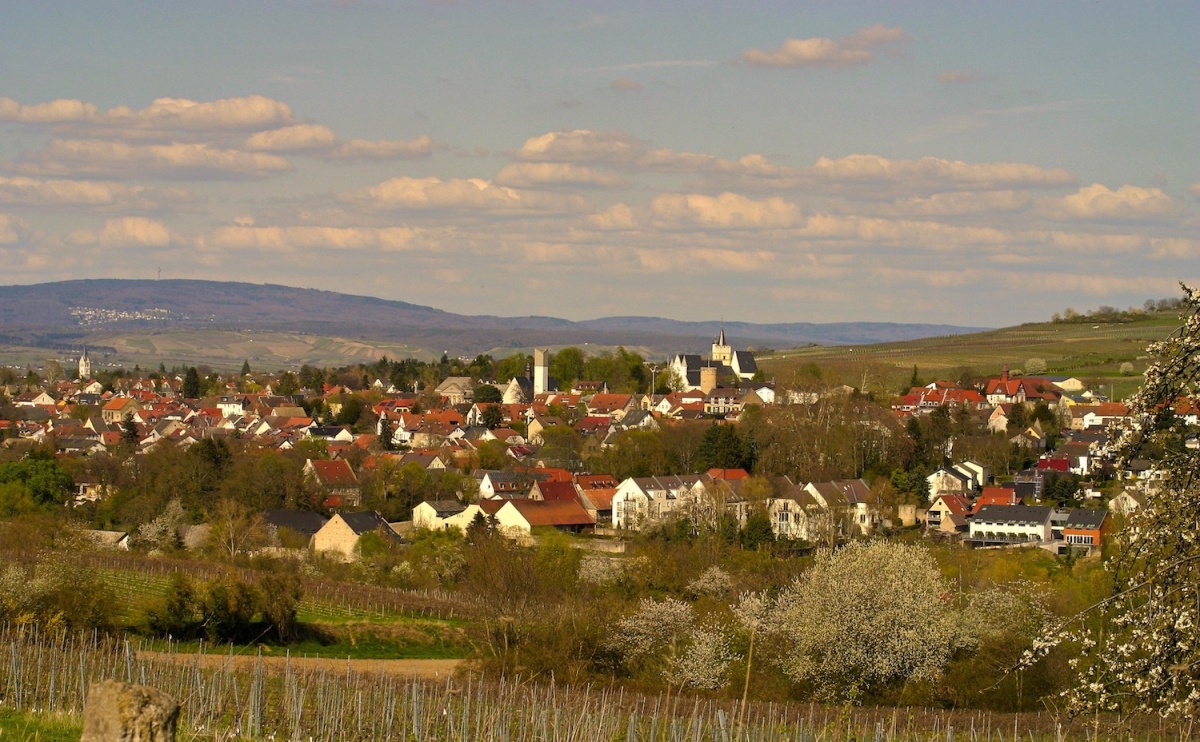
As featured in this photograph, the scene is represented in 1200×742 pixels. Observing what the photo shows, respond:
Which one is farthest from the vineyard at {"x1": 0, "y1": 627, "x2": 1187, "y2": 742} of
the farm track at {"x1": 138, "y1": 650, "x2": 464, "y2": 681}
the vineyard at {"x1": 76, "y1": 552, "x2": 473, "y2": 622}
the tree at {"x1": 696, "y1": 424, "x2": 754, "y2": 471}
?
the tree at {"x1": 696, "y1": 424, "x2": 754, "y2": 471}

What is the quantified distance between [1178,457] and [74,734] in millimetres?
10067

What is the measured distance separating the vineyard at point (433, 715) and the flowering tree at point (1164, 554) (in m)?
5.13

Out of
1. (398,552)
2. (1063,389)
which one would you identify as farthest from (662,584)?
(1063,389)

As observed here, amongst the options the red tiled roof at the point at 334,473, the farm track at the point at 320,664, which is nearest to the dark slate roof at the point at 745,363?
the red tiled roof at the point at 334,473

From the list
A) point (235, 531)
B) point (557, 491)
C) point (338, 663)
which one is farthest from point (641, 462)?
point (338, 663)

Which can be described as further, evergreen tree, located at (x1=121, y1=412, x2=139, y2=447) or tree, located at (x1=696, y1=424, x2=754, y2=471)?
evergreen tree, located at (x1=121, y1=412, x2=139, y2=447)

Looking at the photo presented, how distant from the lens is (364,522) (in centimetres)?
5400

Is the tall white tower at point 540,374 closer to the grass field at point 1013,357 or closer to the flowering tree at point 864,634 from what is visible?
the grass field at point 1013,357

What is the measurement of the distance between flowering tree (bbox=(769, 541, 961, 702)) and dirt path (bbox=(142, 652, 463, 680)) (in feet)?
22.3

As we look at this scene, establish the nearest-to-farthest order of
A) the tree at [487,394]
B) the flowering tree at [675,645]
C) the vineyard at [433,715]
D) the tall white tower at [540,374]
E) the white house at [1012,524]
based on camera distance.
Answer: the vineyard at [433,715], the flowering tree at [675,645], the white house at [1012,524], the tree at [487,394], the tall white tower at [540,374]

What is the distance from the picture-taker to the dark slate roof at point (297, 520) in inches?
2141

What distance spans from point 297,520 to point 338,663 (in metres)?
28.5

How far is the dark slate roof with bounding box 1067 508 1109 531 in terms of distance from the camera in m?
50.0

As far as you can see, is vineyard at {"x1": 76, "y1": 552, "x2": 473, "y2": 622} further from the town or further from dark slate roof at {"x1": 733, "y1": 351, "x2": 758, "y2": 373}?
dark slate roof at {"x1": 733, "y1": 351, "x2": 758, "y2": 373}
